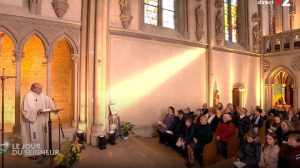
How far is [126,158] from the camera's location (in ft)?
23.3

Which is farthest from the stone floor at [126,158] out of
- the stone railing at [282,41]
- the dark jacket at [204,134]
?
the stone railing at [282,41]

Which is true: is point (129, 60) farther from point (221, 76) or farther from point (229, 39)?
point (229, 39)

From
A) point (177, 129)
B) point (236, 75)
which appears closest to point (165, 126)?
point (177, 129)

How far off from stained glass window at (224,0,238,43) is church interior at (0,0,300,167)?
0.17 feet

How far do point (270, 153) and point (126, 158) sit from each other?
133 inches

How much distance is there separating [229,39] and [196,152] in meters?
8.94

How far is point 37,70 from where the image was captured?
10773mm

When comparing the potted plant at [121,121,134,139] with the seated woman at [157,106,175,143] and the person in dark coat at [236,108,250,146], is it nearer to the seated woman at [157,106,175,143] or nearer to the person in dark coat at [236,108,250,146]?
the seated woman at [157,106,175,143]

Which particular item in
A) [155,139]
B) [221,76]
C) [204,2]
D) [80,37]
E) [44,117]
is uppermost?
[204,2]

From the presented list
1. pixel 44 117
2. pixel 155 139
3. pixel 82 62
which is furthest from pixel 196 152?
pixel 82 62

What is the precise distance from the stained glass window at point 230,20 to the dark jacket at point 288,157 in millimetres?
→ 9898

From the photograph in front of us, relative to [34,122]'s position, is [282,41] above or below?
above

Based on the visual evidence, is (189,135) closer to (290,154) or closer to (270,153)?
(270,153)

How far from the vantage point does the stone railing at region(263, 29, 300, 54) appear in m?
13.8
